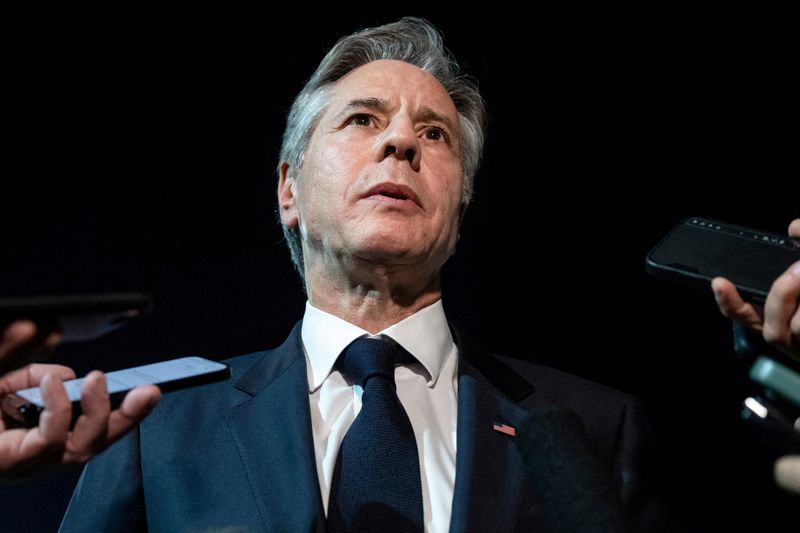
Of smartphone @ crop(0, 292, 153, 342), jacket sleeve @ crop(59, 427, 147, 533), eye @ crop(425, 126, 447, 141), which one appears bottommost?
jacket sleeve @ crop(59, 427, 147, 533)

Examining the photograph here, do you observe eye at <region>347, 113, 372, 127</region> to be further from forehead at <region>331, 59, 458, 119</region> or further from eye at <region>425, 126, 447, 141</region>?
eye at <region>425, 126, 447, 141</region>

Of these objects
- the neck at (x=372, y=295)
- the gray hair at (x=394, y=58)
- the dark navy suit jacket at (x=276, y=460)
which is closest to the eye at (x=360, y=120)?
the gray hair at (x=394, y=58)

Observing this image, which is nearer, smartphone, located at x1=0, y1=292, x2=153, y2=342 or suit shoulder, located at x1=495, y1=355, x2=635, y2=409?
smartphone, located at x1=0, y1=292, x2=153, y2=342

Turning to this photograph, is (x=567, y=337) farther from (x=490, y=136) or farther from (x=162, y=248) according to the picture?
(x=162, y=248)

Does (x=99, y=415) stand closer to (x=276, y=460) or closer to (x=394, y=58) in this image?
(x=276, y=460)

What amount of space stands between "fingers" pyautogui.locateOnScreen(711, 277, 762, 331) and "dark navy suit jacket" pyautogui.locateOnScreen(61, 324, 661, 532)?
322 mm

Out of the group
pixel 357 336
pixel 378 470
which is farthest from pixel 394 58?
pixel 378 470

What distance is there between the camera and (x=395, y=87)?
6.11ft

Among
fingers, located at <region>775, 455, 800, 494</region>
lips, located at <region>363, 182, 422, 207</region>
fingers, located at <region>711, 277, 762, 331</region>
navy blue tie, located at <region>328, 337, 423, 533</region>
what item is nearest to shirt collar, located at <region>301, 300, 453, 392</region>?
navy blue tie, located at <region>328, 337, 423, 533</region>

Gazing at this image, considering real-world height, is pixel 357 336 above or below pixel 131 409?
below

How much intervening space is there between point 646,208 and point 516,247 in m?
0.38

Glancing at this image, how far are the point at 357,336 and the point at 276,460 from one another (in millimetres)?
328

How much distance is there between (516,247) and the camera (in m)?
2.20

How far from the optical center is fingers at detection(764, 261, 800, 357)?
96 cm
